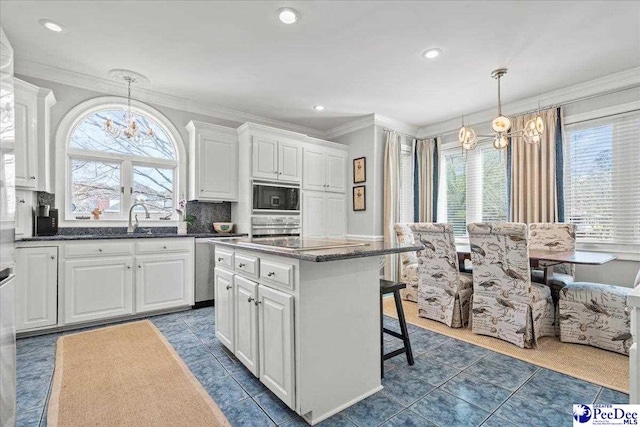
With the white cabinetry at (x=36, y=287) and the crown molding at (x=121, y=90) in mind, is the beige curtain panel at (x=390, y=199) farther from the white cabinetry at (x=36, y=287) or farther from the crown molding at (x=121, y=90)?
the white cabinetry at (x=36, y=287)

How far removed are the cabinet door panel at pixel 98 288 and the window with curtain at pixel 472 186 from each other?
4.33m

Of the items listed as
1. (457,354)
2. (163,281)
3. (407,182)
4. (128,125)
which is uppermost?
(128,125)

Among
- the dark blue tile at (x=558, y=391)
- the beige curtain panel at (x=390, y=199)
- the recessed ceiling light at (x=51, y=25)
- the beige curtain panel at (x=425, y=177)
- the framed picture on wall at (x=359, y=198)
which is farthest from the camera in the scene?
the beige curtain panel at (x=425, y=177)

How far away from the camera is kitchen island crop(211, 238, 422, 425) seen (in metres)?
1.57

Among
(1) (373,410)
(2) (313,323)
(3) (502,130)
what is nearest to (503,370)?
(1) (373,410)

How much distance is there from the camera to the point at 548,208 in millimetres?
3723

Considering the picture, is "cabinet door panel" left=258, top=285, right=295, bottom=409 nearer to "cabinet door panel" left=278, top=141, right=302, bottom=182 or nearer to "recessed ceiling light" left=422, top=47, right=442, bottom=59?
"recessed ceiling light" left=422, top=47, right=442, bottom=59

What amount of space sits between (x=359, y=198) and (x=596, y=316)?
3117mm

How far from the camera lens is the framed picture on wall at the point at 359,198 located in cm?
483

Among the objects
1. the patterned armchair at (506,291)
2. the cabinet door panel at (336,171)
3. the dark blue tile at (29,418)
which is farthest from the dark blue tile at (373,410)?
the cabinet door panel at (336,171)

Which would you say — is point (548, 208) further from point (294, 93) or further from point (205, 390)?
point (205, 390)

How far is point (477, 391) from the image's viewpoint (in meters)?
1.90

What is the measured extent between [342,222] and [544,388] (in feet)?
11.4

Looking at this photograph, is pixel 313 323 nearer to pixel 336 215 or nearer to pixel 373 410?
pixel 373 410
